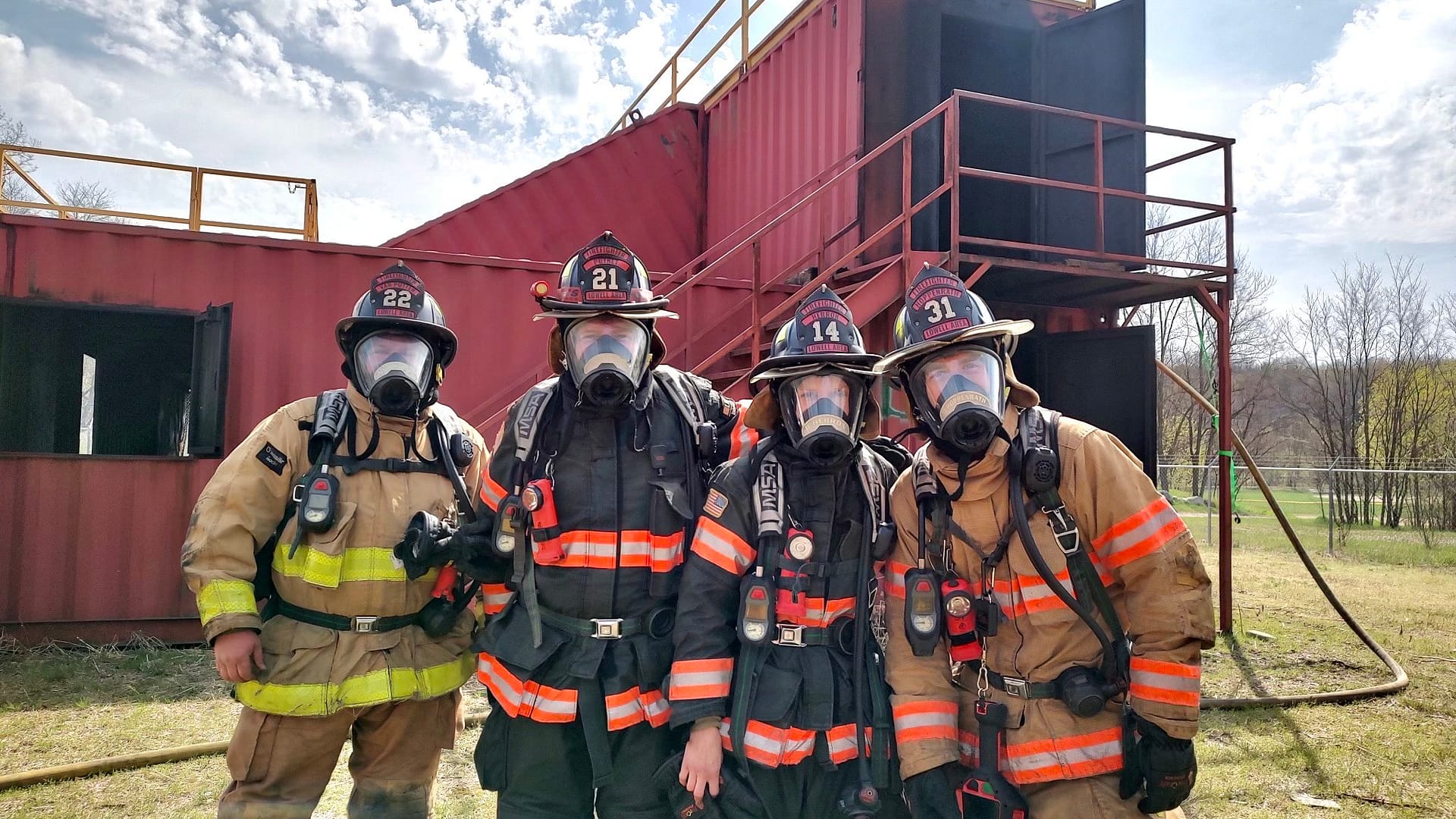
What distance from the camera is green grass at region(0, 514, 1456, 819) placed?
4.01 m

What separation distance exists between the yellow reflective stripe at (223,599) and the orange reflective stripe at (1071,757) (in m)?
2.59

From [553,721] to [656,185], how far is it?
29.8 ft

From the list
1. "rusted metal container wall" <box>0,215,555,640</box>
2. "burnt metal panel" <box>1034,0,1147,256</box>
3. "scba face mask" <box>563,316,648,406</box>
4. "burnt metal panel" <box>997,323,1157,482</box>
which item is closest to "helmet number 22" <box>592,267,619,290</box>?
"scba face mask" <box>563,316,648,406</box>

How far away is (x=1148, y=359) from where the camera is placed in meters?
6.82

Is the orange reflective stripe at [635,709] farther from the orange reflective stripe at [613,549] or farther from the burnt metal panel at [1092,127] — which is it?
the burnt metal panel at [1092,127]

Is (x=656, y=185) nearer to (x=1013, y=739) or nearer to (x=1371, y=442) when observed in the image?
(x=1013, y=739)

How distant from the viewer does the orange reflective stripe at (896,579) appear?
247 cm

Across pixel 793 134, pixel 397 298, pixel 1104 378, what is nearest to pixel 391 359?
pixel 397 298

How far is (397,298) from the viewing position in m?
3.06

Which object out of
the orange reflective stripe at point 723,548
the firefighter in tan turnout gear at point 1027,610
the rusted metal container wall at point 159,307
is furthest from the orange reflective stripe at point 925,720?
the rusted metal container wall at point 159,307

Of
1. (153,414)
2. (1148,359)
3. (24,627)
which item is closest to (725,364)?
(1148,359)

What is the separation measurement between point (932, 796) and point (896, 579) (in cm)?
63

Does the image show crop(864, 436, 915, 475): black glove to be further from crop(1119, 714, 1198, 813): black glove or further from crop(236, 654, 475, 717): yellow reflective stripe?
crop(236, 654, 475, 717): yellow reflective stripe

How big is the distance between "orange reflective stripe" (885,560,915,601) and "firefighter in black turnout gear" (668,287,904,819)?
54 millimetres
